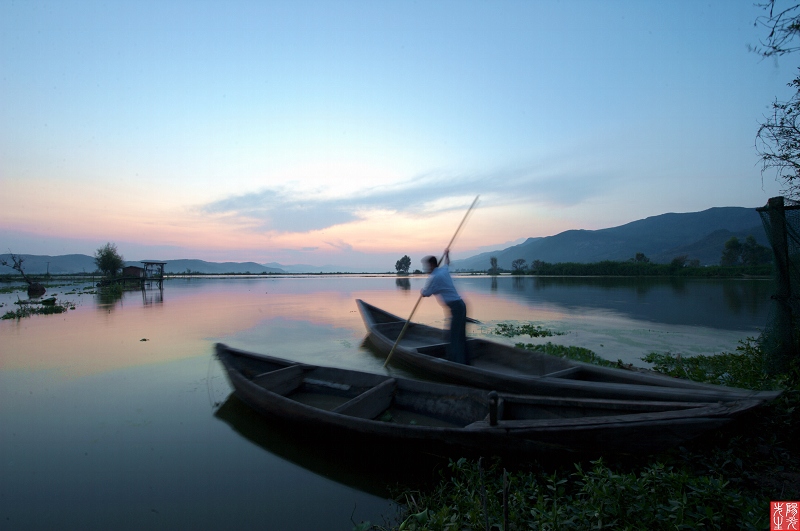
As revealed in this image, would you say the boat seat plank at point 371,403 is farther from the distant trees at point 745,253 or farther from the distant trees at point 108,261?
the distant trees at point 745,253

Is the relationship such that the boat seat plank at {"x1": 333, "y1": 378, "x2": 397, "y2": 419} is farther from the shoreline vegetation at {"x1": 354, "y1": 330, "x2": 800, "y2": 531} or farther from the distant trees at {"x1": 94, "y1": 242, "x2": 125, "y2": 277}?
the distant trees at {"x1": 94, "y1": 242, "x2": 125, "y2": 277}

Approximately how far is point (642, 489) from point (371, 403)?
293 cm

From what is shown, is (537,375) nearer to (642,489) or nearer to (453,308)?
(453,308)

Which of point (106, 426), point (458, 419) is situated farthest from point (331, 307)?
point (458, 419)

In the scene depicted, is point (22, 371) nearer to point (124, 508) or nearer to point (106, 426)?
point (106, 426)

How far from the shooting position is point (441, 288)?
6703mm

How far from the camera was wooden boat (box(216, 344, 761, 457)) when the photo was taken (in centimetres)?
281

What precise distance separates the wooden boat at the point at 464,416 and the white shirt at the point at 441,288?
2066 mm

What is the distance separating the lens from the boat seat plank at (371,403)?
14.0 feet

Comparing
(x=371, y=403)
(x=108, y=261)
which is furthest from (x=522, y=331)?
(x=108, y=261)

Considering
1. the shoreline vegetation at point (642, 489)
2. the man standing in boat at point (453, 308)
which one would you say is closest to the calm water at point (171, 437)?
the shoreline vegetation at point (642, 489)

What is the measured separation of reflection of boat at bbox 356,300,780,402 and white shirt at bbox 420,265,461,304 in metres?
1.04

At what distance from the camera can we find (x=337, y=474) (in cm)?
386

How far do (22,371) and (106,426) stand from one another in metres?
4.09
